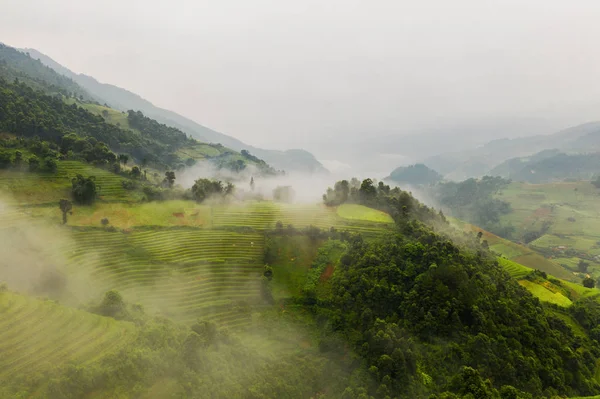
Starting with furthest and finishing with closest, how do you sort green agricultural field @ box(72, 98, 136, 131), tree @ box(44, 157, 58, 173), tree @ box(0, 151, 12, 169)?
green agricultural field @ box(72, 98, 136, 131)
tree @ box(44, 157, 58, 173)
tree @ box(0, 151, 12, 169)

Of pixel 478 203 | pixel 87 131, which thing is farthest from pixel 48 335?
pixel 478 203

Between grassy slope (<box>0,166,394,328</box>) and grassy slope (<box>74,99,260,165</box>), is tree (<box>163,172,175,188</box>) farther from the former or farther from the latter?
grassy slope (<box>74,99,260,165</box>)

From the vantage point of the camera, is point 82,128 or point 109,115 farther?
point 109,115

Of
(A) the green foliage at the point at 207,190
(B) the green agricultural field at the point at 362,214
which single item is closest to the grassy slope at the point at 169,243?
(B) the green agricultural field at the point at 362,214

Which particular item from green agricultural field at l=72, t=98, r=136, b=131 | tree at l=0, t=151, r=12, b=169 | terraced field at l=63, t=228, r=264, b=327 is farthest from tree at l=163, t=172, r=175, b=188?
green agricultural field at l=72, t=98, r=136, b=131

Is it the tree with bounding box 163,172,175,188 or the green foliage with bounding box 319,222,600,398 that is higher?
the tree with bounding box 163,172,175,188

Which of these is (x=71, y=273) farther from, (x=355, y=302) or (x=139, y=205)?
(x=355, y=302)

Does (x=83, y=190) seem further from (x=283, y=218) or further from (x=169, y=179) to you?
(x=283, y=218)
